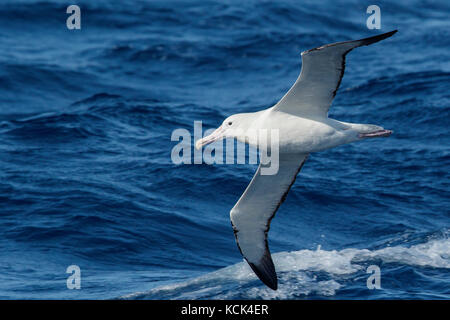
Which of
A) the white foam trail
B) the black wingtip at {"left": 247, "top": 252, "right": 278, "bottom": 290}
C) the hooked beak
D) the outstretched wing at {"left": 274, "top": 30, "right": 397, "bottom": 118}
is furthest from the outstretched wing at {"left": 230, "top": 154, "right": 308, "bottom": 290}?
the outstretched wing at {"left": 274, "top": 30, "right": 397, "bottom": 118}

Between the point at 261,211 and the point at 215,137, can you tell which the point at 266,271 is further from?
the point at 215,137

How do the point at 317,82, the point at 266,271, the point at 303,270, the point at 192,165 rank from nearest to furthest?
the point at 317,82 → the point at 266,271 → the point at 303,270 → the point at 192,165

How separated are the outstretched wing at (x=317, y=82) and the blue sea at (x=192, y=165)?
305 cm

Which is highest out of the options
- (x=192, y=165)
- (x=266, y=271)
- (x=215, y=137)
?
(x=192, y=165)

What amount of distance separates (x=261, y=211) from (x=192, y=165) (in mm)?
5581

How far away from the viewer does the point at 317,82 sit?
10.3 metres

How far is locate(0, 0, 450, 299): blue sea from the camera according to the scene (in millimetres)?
12984

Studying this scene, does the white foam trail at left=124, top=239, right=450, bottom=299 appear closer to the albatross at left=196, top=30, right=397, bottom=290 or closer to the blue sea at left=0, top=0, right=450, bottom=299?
the blue sea at left=0, top=0, right=450, bottom=299

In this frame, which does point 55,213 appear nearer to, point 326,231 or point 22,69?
point 326,231

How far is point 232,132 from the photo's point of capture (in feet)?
35.1

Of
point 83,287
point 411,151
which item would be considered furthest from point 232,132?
point 411,151

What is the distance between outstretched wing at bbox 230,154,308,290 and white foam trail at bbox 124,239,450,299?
18.5 inches

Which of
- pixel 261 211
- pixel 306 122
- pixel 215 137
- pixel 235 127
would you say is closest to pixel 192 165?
pixel 261 211

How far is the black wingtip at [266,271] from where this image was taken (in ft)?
39.2
